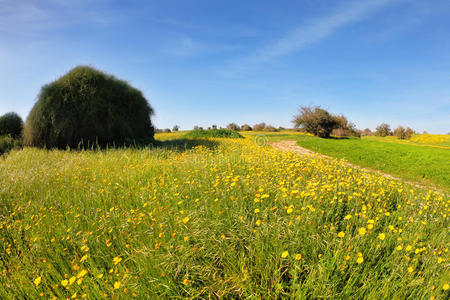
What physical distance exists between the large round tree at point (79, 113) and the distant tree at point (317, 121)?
19.4 m

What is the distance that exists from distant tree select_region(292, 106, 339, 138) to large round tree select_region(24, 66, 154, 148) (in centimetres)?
1942

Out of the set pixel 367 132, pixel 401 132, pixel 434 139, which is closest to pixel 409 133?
pixel 401 132

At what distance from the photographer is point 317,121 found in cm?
2361

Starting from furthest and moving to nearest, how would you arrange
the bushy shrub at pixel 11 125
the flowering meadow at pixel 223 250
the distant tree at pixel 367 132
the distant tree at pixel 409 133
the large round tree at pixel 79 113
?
the distant tree at pixel 367 132, the distant tree at pixel 409 133, the bushy shrub at pixel 11 125, the large round tree at pixel 79 113, the flowering meadow at pixel 223 250

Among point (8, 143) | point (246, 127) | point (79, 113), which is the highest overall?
point (246, 127)

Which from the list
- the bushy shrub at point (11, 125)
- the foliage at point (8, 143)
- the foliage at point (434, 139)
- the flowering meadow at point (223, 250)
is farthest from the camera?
the foliage at point (434, 139)

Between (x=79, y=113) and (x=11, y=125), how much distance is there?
5.36 m

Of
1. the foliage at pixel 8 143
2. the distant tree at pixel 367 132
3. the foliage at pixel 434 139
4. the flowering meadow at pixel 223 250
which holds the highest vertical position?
the distant tree at pixel 367 132

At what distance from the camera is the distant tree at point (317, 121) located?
77.3 feet

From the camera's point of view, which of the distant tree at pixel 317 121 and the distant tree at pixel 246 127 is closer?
the distant tree at pixel 317 121

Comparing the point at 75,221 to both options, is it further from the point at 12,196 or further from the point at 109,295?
the point at 12,196

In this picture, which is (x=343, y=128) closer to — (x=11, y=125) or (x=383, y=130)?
(x=383, y=130)

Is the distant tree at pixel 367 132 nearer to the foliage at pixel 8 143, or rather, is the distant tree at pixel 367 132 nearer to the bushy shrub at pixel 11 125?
the foliage at pixel 8 143

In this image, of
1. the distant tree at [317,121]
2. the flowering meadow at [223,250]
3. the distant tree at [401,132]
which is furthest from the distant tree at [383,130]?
the flowering meadow at [223,250]
